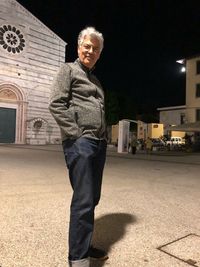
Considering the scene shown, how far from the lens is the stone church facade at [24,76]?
107ft

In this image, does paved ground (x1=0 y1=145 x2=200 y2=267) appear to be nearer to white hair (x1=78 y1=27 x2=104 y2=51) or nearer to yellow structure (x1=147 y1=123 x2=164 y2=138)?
white hair (x1=78 y1=27 x2=104 y2=51)

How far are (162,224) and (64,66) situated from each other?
8.37ft

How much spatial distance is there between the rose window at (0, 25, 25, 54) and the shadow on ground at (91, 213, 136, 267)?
1251 inches

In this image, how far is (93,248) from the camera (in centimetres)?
308

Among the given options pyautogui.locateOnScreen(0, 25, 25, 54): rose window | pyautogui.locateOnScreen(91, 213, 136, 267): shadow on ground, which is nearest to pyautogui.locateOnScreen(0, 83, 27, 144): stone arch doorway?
pyautogui.locateOnScreen(0, 25, 25, 54): rose window

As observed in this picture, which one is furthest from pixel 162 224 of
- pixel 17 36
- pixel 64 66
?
pixel 17 36

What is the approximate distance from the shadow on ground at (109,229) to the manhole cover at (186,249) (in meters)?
0.57

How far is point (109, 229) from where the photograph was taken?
390cm

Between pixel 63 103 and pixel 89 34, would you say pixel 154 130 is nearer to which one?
pixel 89 34

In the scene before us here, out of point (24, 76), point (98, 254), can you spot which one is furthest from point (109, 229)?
point (24, 76)

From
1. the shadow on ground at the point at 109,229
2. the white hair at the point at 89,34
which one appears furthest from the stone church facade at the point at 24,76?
the white hair at the point at 89,34

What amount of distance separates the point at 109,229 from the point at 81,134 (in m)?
1.76

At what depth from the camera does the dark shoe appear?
296 centimetres

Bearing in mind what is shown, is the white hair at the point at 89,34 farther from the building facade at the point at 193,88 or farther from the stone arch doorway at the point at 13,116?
the building facade at the point at 193,88
